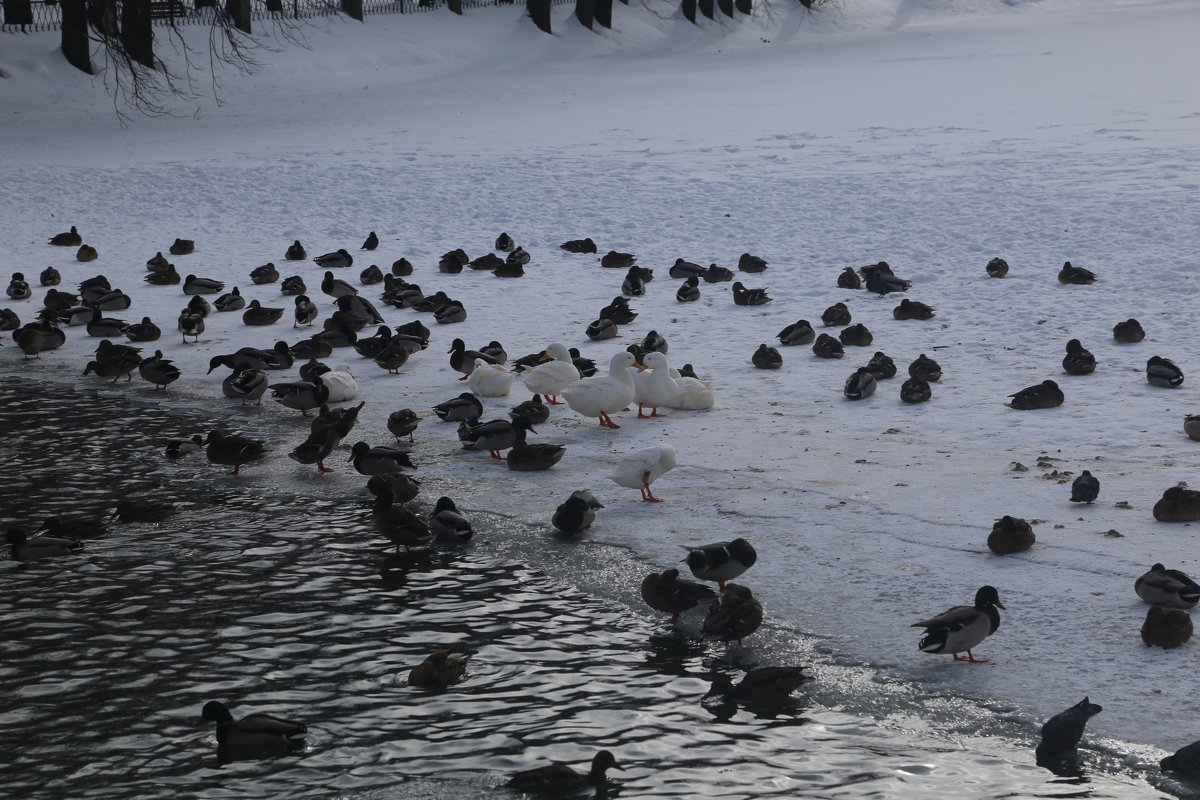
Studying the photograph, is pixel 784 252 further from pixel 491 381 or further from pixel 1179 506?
pixel 1179 506

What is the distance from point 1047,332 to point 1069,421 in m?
3.71

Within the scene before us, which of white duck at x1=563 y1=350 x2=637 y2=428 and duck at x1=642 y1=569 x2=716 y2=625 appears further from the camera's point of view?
→ white duck at x1=563 y1=350 x2=637 y2=428

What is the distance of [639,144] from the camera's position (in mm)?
27750

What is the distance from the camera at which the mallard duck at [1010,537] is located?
8.45 metres

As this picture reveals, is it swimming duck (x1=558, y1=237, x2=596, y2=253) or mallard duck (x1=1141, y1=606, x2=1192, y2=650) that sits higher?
swimming duck (x1=558, y1=237, x2=596, y2=253)

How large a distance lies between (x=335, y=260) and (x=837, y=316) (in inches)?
332

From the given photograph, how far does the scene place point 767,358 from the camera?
1415cm

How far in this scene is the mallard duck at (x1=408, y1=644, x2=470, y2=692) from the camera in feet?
22.9

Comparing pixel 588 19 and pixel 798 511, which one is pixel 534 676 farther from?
pixel 588 19

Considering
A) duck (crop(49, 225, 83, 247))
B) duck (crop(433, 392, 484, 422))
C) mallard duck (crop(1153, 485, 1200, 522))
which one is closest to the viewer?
mallard duck (crop(1153, 485, 1200, 522))

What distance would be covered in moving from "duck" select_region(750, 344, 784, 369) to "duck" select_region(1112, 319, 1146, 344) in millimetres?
3817

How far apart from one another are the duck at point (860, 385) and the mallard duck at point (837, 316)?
2778mm

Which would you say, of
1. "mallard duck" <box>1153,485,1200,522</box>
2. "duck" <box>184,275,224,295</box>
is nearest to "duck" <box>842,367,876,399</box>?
"mallard duck" <box>1153,485,1200,522</box>

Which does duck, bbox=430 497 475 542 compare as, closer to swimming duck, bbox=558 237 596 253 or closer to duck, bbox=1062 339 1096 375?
duck, bbox=1062 339 1096 375
